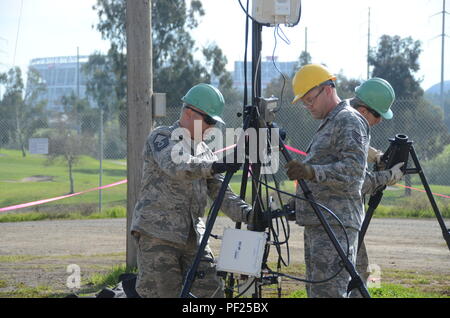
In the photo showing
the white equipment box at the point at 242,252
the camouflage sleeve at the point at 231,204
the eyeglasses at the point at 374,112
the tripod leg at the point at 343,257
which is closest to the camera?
the tripod leg at the point at 343,257

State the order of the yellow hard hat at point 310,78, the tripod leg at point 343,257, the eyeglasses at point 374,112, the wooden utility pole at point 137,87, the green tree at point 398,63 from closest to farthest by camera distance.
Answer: the tripod leg at point 343,257, the yellow hard hat at point 310,78, the eyeglasses at point 374,112, the wooden utility pole at point 137,87, the green tree at point 398,63

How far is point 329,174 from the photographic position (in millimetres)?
4055

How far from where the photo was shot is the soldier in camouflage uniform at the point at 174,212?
444 centimetres

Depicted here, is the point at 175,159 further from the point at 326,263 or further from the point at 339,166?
the point at 326,263

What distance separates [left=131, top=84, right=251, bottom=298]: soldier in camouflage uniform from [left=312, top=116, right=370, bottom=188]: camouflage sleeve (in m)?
0.81

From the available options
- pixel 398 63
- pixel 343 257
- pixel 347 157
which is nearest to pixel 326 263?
pixel 343 257

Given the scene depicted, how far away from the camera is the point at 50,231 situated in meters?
11.5

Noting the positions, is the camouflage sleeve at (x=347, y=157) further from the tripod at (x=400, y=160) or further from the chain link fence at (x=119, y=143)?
the chain link fence at (x=119, y=143)

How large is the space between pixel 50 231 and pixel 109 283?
499cm

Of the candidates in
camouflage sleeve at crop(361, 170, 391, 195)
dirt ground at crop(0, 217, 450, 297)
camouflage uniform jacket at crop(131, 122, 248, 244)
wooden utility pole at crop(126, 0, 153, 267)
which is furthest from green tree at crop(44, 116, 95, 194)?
camouflage uniform jacket at crop(131, 122, 248, 244)

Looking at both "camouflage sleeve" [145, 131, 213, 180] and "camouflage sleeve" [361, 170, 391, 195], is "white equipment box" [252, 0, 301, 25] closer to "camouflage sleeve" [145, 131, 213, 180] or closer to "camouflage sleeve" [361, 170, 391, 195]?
"camouflage sleeve" [145, 131, 213, 180]

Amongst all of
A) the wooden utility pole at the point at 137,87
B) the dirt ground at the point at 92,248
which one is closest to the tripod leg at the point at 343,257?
the wooden utility pole at the point at 137,87

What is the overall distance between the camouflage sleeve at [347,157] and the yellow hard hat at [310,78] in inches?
13.2

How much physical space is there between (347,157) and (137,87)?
344cm
